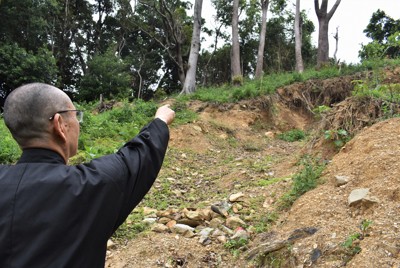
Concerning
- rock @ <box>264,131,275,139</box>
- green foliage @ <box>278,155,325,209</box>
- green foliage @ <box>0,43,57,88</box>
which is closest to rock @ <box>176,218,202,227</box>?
green foliage @ <box>278,155,325,209</box>

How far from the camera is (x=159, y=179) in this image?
6156 millimetres

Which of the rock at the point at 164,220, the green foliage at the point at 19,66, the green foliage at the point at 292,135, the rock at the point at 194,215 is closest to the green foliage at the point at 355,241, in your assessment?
the rock at the point at 194,215

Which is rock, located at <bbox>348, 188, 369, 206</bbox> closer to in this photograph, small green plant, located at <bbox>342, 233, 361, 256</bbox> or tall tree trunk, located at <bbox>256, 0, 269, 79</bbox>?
small green plant, located at <bbox>342, 233, 361, 256</bbox>

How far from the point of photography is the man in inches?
50.2

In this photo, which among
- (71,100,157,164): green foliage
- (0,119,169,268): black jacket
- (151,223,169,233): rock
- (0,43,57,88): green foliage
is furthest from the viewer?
(0,43,57,88): green foliage

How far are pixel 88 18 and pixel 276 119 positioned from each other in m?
16.8

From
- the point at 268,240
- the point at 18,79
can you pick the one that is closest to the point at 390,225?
the point at 268,240

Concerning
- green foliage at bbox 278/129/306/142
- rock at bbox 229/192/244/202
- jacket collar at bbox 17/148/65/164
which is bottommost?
rock at bbox 229/192/244/202

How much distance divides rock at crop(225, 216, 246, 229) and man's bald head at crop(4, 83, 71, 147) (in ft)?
9.34

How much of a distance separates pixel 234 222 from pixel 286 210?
56 centimetres

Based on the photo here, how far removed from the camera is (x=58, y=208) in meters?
1.30

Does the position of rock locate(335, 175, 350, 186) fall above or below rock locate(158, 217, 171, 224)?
above

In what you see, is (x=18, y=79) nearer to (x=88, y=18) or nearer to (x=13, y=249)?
(x=88, y=18)

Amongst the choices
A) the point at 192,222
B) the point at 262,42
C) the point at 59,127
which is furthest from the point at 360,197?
the point at 262,42
